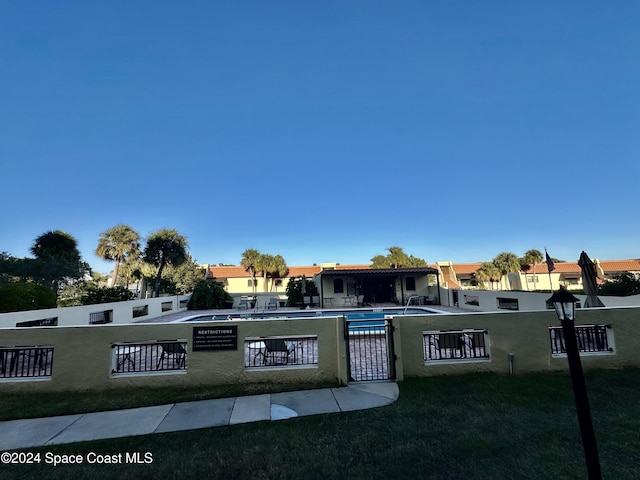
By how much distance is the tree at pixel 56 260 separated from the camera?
2134 centimetres

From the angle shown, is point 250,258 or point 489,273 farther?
point 250,258

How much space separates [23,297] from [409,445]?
548 inches

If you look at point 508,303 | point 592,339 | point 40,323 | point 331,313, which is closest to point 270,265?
point 331,313

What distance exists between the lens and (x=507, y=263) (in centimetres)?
3528

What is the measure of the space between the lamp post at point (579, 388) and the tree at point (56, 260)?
28.6 m

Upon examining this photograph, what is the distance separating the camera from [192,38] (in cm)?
1344

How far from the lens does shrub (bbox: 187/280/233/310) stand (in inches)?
1027

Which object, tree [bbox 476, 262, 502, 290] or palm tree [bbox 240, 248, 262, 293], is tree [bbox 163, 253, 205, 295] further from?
tree [bbox 476, 262, 502, 290]

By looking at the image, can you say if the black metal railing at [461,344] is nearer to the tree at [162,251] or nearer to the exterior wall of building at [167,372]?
the exterior wall of building at [167,372]

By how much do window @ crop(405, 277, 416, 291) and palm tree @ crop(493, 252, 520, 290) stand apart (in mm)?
14178

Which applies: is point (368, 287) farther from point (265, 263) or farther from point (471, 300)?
point (265, 263)

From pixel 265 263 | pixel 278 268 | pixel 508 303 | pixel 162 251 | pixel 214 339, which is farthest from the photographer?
pixel 278 268

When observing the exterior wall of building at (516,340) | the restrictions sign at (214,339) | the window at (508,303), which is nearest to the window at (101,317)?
the restrictions sign at (214,339)

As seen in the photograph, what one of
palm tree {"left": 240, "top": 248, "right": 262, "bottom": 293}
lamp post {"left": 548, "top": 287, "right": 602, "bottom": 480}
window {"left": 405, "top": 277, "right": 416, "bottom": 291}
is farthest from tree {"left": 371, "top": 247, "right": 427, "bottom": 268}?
lamp post {"left": 548, "top": 287, "right": 602, "bottom": 480}
